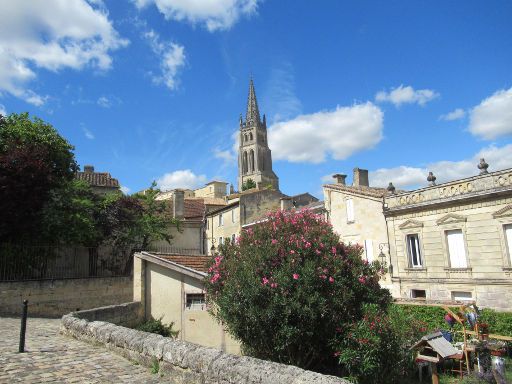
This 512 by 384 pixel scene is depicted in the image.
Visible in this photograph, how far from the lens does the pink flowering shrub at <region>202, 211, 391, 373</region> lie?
8.70 metres

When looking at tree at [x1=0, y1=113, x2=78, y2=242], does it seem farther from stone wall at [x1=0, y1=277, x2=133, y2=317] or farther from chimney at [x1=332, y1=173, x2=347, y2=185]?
chimney at [x1=332, y1=173, x2=347, y2=185]

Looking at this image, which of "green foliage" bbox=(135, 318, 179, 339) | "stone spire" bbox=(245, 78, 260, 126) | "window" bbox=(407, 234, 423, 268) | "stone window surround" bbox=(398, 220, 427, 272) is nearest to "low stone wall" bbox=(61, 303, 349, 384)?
"green foliage" bbox=(135, 318, 179, 339)

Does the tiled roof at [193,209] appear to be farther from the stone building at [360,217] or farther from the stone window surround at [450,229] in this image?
the stone window surround at [450,229]

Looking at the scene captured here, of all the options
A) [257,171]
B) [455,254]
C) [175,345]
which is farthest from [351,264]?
[257,171]

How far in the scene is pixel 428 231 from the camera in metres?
20.7

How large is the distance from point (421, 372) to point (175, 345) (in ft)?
22.3

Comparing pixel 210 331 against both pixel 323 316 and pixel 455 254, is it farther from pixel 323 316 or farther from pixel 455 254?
pixel 455 254

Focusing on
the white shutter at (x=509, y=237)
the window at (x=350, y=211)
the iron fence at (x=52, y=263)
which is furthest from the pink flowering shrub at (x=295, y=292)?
the window at (x=350, y=211)

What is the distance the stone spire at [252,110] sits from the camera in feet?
415

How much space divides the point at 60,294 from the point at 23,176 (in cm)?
488

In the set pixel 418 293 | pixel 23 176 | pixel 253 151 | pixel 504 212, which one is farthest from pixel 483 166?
pixel 253 151

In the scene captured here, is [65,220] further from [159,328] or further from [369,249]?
[369,249]

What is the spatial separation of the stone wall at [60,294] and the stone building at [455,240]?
13.4 m

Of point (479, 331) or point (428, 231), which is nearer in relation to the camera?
point (479, 331)
